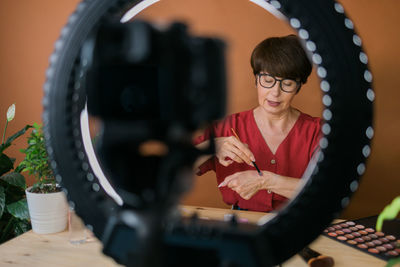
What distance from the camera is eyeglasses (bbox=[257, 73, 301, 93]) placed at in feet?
3.75

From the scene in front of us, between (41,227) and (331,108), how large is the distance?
2.65ft

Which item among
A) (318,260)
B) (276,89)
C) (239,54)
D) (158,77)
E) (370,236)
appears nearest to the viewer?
(158,77)

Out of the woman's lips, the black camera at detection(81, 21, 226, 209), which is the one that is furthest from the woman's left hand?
the black camera at detection(81, 21, 226, 209)

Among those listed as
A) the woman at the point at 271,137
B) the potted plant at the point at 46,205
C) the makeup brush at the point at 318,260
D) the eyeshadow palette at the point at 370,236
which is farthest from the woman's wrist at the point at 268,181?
the potted plant at the point at 46,205

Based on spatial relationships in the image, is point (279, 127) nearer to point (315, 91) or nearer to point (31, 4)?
point (315, 91)

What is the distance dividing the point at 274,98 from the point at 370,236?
0.58 meters

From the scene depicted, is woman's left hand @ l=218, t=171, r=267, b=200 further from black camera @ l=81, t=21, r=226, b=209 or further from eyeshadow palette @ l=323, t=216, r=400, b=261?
black camera @ l=81, t=21, r=226, b=209

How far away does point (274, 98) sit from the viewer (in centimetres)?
121

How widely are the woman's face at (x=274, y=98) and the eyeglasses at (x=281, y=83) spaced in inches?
0.5

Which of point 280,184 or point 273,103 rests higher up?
point 273,103

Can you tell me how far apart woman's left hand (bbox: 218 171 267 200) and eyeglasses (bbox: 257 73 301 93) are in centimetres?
32

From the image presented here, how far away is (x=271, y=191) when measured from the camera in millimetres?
1143

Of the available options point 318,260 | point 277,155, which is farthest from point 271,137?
point 318,260

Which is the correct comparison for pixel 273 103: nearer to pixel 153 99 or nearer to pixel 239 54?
pixel 239 54
